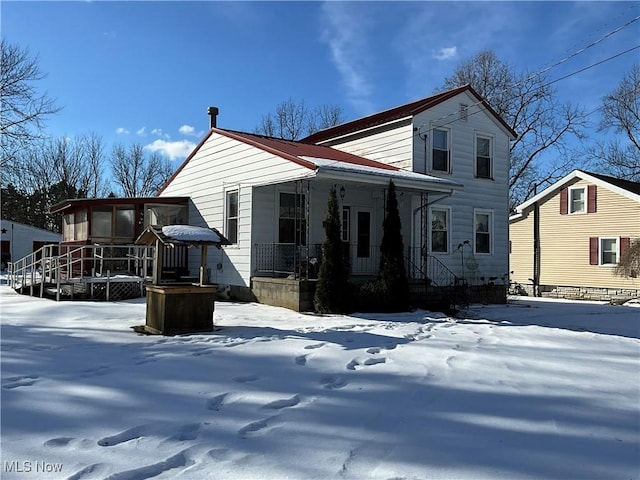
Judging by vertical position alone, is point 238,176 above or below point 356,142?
below

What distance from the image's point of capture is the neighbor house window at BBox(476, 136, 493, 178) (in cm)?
1653

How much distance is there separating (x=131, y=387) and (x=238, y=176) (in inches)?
383

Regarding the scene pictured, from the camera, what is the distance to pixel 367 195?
15.5 metres

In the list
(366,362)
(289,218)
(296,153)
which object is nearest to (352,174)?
(296,153)

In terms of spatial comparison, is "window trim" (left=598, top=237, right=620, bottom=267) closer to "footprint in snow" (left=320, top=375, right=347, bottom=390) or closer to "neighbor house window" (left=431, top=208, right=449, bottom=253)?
"neighbor house window" (left=431, top=208, right=449, bottom=253)

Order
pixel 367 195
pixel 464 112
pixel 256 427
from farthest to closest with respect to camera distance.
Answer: pixel 464 112 < pixel 367 195 < pixel 256 427

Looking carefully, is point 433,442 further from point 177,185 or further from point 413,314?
point 177,185

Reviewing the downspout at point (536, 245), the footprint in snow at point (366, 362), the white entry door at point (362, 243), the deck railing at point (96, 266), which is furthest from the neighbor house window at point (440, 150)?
the downspout at point (536, 245)

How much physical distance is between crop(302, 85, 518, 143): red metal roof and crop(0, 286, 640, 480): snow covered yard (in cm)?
851

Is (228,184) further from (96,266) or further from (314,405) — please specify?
(314,405)

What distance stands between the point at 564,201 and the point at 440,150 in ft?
37.5

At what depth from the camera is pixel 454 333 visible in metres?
9.05

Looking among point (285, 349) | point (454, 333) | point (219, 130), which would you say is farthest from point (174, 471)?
point (219, 130)

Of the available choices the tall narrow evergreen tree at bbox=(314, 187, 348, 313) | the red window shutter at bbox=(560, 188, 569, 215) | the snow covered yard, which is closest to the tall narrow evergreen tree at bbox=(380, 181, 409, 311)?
the tall narrow evergreen tree at bbox=(314, 187, 348, 313)
